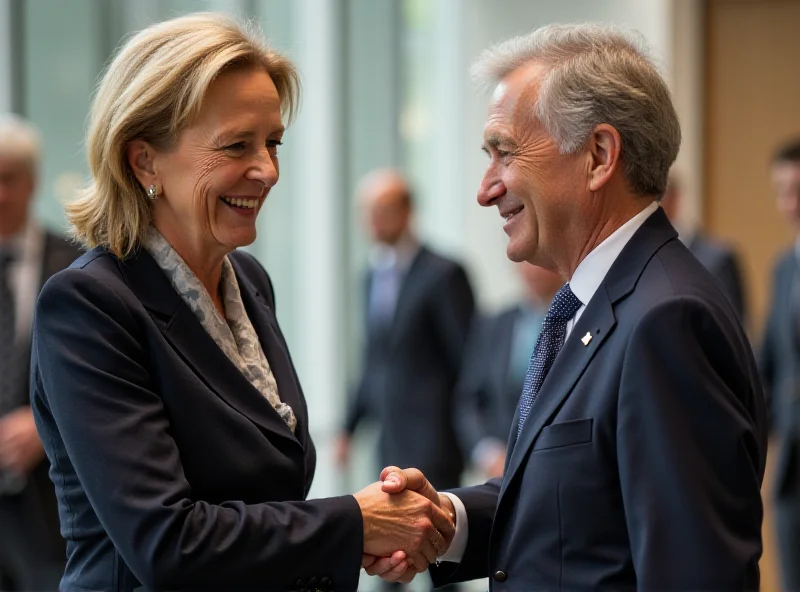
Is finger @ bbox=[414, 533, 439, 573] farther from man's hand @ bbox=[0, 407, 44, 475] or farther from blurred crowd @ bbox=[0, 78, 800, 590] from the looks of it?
man's hand @ bbox=[0, 407, 44, 475]

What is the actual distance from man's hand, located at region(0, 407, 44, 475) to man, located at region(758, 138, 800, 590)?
3161 mm

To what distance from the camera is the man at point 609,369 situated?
1.84m

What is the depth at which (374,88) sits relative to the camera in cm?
814

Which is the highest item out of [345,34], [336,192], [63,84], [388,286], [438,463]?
[345,34]

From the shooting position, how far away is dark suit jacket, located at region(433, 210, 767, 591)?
1.84 metres

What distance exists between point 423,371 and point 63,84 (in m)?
2.19

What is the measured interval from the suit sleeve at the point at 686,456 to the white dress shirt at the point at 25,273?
2828mm

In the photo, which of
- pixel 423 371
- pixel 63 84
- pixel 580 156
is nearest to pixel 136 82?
pixel 580 156

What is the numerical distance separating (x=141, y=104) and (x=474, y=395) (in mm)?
3486

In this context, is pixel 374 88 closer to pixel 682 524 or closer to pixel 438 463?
pixel 438 463

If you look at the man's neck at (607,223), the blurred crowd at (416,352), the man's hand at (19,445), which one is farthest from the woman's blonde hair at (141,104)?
the blurred crowd at (416,352)

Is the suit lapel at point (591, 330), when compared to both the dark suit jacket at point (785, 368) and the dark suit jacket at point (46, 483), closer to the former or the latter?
the dark suit jacket at point (46, 483)

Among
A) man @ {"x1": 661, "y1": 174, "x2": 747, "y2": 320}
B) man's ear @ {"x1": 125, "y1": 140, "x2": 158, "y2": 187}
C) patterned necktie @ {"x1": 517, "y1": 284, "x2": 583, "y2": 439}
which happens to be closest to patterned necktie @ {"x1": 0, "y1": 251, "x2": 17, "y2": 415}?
man's ear @ {"x1": 125, "y1": 140, "x2": 158, "y2": 187}

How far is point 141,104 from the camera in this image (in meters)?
2.22
